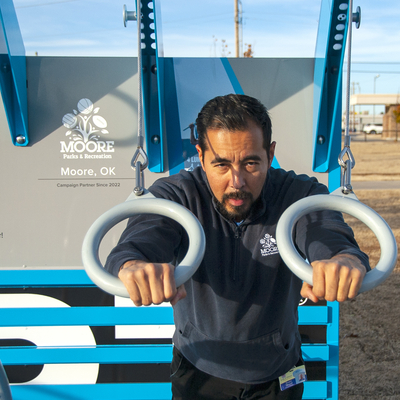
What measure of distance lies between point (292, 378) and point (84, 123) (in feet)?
5.88

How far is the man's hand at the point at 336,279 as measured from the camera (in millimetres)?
1214

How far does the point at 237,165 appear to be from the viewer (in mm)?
1595

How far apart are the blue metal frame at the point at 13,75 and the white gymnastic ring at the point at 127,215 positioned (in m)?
1.40

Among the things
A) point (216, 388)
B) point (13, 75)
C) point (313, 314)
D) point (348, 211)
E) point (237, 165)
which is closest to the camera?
point (348, 211)

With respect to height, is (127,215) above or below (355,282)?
above

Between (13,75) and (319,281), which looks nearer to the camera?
(319,281)

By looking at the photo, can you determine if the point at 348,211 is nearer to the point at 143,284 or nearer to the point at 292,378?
the point at 143,284

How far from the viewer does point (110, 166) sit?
262cm

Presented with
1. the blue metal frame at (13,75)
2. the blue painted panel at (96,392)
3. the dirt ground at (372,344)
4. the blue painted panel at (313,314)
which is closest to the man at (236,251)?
the blue painted panel at (313,314)

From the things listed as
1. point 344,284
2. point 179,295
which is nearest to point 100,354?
point 179,295

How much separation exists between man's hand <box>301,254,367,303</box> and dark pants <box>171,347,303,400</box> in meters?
0.79

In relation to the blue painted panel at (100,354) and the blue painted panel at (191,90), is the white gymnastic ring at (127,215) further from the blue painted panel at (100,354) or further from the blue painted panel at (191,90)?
the blue painted panel at (100,354)

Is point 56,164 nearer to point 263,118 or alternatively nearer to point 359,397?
point 263,118

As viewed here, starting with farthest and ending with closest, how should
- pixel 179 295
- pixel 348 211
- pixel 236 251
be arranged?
pixel 236 251 < pixel 348 211 < pixel 179 295
